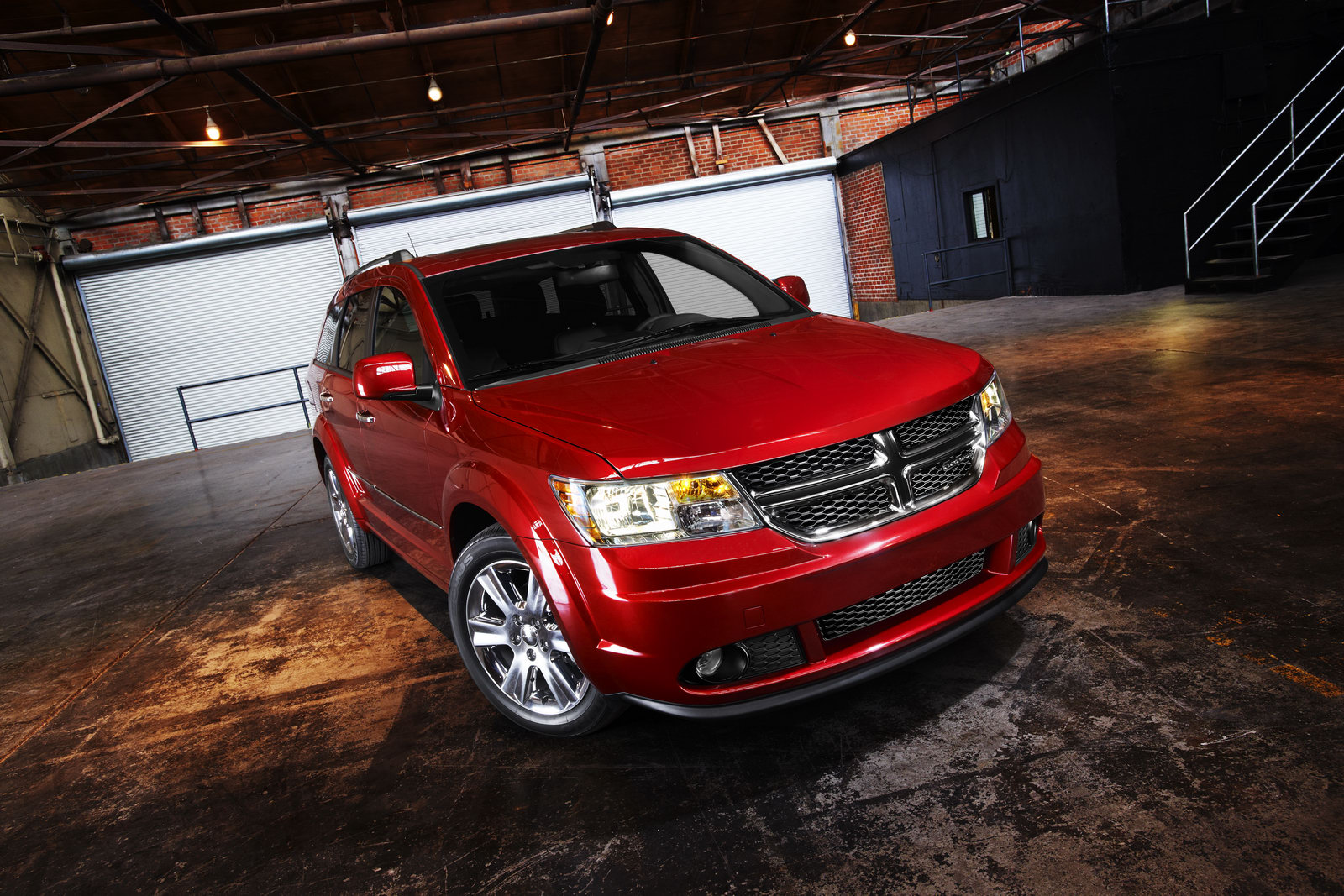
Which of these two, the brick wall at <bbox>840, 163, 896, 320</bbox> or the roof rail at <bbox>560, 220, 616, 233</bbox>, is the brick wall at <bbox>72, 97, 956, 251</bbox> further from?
the roof rail at <bbox>560, 220, 616, 233</bbox>

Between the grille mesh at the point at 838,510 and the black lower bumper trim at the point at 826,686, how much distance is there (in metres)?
0.37

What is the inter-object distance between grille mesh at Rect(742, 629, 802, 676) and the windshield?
4.09 feet

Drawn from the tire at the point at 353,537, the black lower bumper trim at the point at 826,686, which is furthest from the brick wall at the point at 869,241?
the black lower bumper trim at the point at 826,686

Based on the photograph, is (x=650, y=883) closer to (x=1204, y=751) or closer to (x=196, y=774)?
(x=1204, y=751)

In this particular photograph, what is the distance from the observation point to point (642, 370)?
8.98ft

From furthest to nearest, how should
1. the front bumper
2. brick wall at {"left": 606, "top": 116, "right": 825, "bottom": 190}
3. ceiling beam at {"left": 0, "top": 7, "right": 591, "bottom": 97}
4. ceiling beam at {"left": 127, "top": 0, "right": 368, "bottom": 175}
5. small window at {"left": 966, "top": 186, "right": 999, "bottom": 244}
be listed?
brick wall at {"left": 606, "top": 116, "right": 825, "bottom": 190}
small window at {"left": 966, "top": 186, "right": 999, "bottom": 244}
ceiling beam at {"left": 0, "top": 7, "right": 591, "bottom": 97}
ceiling beam at {"left": 127, "top": 0, "right": 368, "bottom": 175}
the front bumper

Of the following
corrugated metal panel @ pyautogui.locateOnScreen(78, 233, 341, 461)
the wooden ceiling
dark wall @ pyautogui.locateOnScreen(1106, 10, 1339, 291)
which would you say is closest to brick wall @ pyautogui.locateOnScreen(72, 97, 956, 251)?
the wooden ceiling

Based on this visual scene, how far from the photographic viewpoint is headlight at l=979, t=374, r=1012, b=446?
2.55 m

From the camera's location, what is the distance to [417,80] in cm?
1525

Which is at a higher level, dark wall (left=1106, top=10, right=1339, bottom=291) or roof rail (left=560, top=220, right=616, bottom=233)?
dark wall (left=1106, top=10, right=1339, bottom=291)

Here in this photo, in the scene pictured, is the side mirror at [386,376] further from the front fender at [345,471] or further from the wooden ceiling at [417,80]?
the wooden ceiling at [417,80]

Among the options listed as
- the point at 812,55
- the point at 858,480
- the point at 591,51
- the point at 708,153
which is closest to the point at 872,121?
the point at 708,153

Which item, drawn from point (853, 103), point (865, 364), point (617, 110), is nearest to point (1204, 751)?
point (865, 364)

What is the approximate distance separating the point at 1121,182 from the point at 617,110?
10714 millimetres
